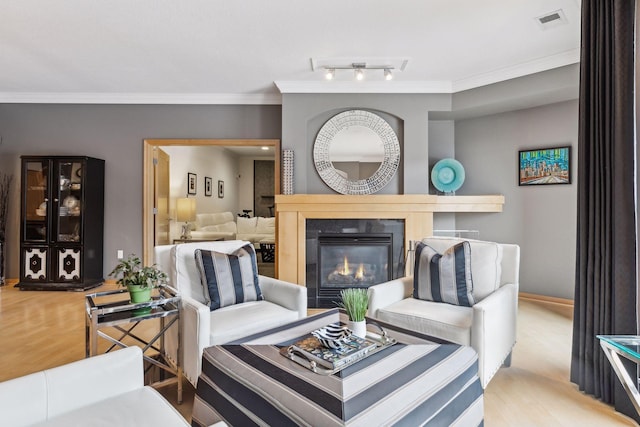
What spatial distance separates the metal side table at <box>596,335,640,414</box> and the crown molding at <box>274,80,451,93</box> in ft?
10.5

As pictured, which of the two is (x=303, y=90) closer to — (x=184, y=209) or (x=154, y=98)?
(x=154, y=98)

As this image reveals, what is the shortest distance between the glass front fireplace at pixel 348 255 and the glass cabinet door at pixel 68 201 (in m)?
2.94

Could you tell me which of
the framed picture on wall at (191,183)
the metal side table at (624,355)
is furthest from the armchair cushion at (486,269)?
the framed picture on wall at (191,183)

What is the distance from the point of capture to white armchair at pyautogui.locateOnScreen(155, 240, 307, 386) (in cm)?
182

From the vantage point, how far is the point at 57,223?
4.29 metres

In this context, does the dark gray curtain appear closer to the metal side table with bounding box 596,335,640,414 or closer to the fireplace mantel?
the metal side table with bounding box 596,335,640,414

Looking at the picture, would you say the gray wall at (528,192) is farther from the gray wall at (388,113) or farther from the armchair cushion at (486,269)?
the armchair cushion at (486,269)

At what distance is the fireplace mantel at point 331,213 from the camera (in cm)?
377

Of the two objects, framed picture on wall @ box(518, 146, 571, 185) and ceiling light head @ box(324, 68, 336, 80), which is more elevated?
ceiling light head @ box(324, 68, 336, 80)

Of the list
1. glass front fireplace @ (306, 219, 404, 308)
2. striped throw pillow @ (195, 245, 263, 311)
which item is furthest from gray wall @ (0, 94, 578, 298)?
striped throw pillow @ (195, 245, 263, 311)

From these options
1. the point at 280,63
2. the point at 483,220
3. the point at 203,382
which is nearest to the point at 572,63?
the point at 483,220

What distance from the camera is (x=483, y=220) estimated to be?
437cm

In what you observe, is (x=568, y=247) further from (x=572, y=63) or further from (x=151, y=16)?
(x=151, y=16)

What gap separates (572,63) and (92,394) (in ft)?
13.9
